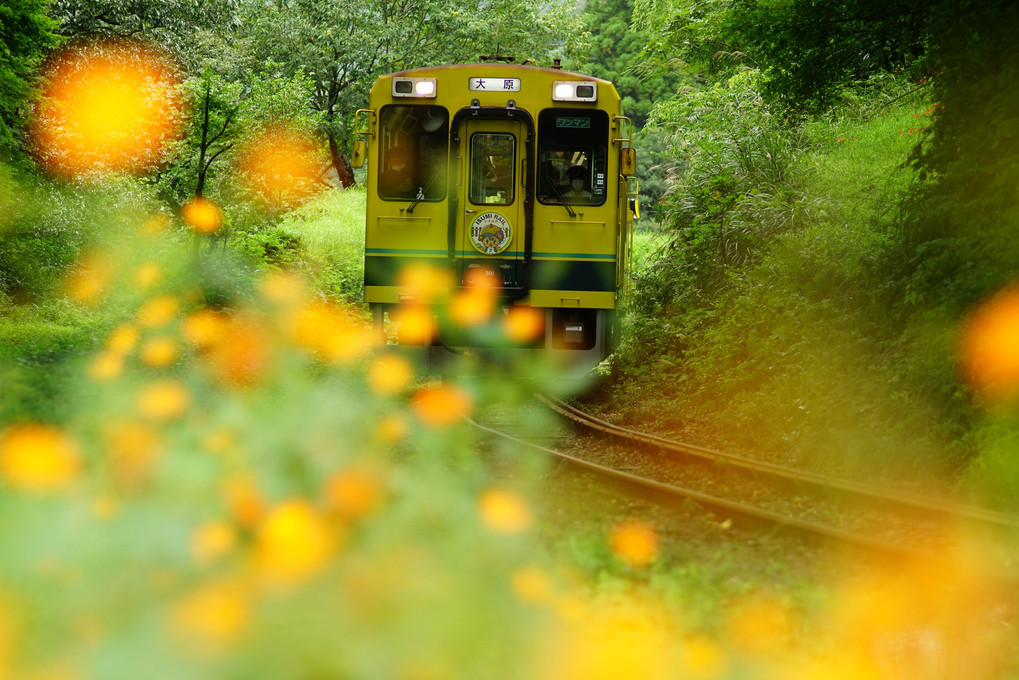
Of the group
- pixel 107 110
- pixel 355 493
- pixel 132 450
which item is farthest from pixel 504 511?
pixel 107 110

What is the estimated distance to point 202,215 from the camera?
771 inches

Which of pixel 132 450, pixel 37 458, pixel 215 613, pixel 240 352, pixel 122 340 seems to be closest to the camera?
pixel 215 613

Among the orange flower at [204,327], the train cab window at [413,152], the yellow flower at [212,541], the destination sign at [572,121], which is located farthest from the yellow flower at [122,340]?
the yellow flower at [212,541]

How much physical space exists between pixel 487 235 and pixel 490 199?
1.31 ft

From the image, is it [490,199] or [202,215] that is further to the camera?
[202,215]

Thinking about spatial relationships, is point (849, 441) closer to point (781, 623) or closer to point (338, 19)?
point (781, 623)

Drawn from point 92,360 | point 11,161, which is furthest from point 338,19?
point 92,360

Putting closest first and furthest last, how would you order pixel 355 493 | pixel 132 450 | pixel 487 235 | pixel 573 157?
1. pixel 132 450
2. pixel 355 493
3. pixel 487 235
4. pixel 573 157

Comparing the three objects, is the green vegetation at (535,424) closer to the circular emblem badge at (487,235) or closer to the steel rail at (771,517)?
the steel rail at (771,517)

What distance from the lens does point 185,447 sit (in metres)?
4.56

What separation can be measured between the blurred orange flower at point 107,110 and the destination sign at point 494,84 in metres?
11.2

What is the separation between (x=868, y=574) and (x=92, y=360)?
6.03 meters

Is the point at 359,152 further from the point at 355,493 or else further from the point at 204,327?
the point at 355,493

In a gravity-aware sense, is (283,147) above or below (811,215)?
above
